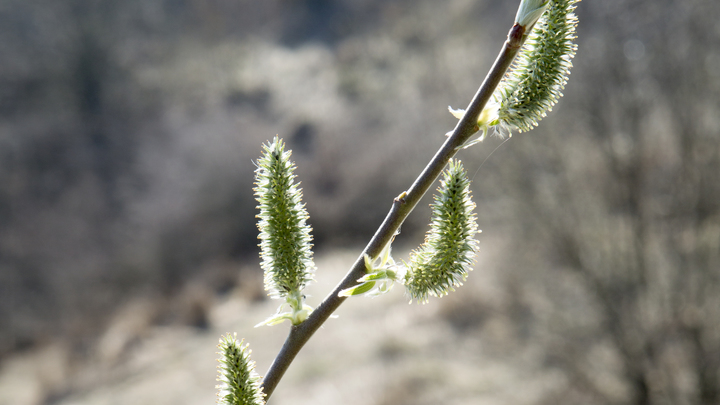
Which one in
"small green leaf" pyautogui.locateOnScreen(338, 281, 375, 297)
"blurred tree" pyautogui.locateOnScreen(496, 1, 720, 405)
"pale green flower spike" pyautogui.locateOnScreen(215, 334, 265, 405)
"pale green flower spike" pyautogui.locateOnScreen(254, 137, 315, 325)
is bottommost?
"pale green flower spike" pyautogui.locateOnScreen(215, 334, 265, 405)

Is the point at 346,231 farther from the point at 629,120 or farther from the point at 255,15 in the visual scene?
the point at 255,15

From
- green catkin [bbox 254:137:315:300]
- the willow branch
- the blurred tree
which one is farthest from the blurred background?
the willow branch

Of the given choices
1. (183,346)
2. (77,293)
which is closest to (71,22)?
(77,293)

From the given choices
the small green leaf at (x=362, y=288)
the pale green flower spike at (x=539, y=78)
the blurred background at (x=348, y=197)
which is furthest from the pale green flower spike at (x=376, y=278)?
the blurred background at (x=348, y=197)

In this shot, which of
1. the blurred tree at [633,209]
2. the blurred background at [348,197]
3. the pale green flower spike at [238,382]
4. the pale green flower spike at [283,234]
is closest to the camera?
the pale green flower spike at [238,382]

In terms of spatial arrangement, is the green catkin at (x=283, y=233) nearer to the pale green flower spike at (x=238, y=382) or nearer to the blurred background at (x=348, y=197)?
the pale green flower spike at (x=238, y=382)

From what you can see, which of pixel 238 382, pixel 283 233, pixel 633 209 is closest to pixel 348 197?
pixel 633 209

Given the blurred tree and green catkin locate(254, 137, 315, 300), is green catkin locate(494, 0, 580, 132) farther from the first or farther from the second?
the blurred tree
